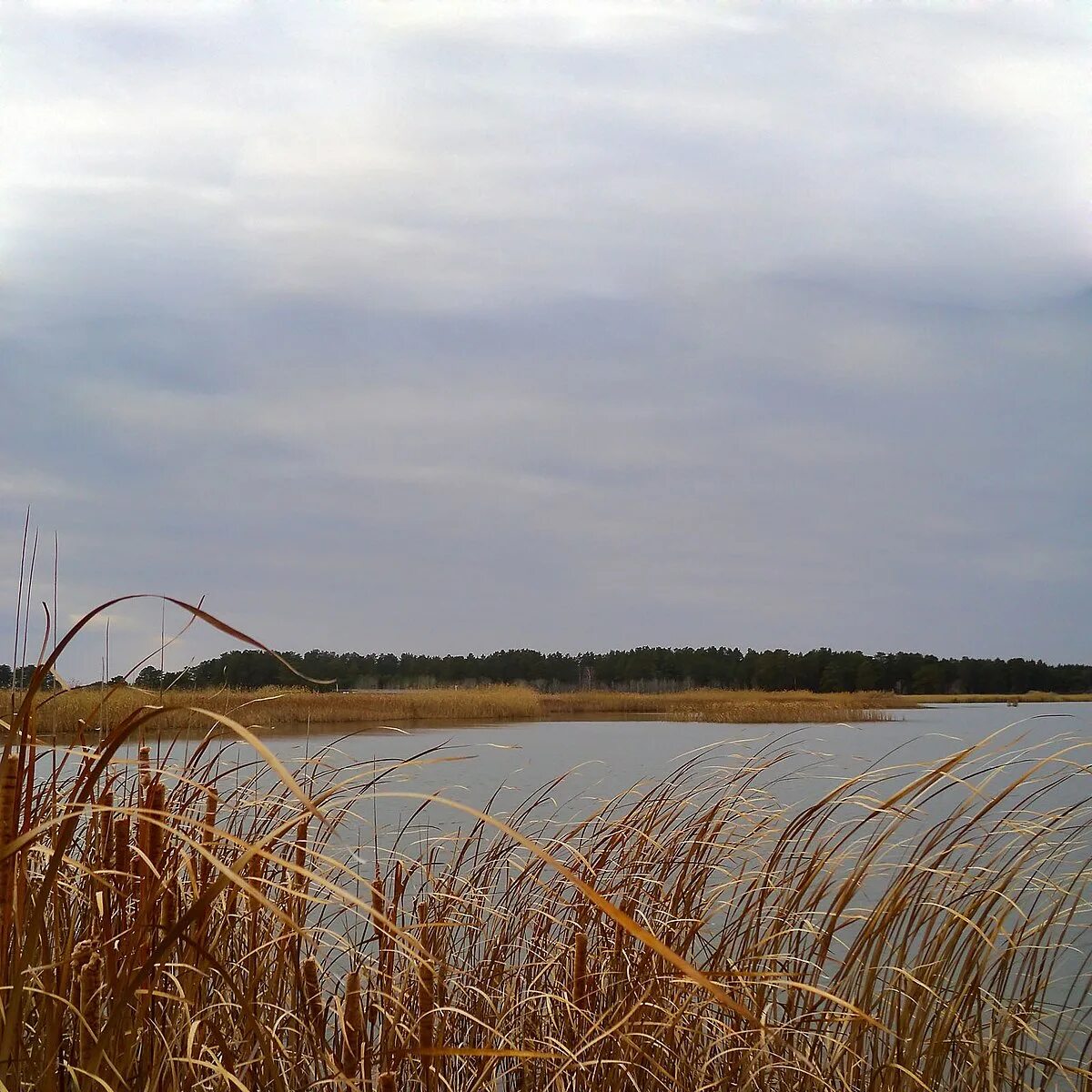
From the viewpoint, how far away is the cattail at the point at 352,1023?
6.05 feet

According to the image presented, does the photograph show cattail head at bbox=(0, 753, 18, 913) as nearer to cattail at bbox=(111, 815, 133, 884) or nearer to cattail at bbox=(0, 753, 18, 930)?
cattail at bbox=(0, 753, 18, 930)

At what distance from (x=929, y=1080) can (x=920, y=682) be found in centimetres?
8067

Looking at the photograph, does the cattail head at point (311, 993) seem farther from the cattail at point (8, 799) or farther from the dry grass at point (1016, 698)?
the dry grass at point (1016, 698)

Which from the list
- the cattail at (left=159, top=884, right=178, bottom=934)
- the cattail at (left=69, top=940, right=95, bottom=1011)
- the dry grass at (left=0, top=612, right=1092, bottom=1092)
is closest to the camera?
the cattail at (left=69, top=940, right=95, bottom=1011)

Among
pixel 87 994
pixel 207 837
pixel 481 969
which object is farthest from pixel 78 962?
pixel 481 969

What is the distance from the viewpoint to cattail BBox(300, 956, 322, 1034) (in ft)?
8.91

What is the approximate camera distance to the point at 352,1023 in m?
1.83

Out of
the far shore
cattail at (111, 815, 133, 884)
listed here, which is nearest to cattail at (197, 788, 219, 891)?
cattail at (111, 815, 133, 884)

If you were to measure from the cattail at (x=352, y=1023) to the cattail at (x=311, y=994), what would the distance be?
0.19 meters

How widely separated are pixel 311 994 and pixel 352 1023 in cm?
104

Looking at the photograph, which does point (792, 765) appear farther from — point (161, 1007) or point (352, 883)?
point (161, 1007)

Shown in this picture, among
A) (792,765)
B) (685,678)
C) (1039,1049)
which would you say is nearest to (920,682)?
(685,678)

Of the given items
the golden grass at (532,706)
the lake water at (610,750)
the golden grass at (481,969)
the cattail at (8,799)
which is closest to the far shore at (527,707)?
the golden grass at (532,706)

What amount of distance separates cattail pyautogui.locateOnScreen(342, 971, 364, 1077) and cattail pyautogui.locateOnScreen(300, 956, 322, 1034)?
19cm
